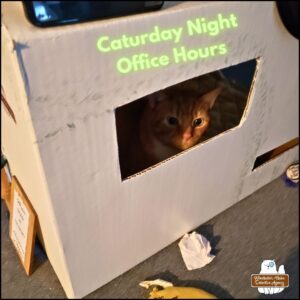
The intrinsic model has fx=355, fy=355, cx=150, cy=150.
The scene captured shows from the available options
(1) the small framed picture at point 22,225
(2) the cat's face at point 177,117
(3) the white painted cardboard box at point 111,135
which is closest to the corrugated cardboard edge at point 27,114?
(3) the white painted cardboard box at point 111,135

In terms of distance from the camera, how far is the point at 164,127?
0.96m

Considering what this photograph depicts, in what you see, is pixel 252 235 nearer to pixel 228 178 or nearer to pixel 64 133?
pixel 228 178

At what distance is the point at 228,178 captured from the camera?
3.17ft

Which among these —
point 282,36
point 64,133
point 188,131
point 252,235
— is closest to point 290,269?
point 252,235

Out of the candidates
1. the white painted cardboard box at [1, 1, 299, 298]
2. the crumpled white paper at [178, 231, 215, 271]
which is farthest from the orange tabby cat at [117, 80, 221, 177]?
the crumpled white paper at [178, 231, 215, 271]

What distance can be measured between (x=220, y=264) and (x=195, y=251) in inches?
2.9

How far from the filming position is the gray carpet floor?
0.90 meters

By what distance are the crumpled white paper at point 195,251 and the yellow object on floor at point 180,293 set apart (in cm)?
7

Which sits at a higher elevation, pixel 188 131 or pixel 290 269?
pixel 188 131

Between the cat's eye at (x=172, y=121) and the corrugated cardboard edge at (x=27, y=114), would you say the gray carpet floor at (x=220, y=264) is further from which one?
the cat's eye at (x=172, y=121)

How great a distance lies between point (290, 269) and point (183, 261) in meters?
0.28

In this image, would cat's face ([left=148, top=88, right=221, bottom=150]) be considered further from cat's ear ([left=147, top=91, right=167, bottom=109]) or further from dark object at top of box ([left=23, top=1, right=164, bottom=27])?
dark object at top of box ([left=23, top=1, right=164, bottom=27])

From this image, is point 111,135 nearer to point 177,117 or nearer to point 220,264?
point 177,117

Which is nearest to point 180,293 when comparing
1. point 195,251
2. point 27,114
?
point 195,251
